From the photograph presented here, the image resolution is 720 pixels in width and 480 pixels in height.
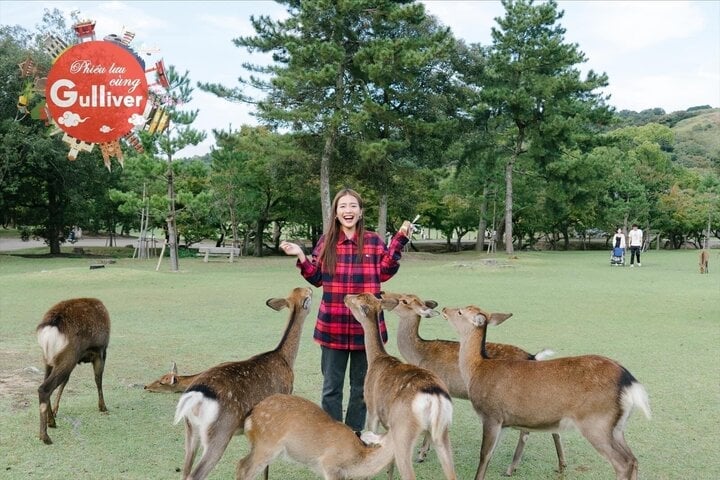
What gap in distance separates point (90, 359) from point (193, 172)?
15.9 meters

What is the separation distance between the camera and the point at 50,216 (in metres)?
30.8

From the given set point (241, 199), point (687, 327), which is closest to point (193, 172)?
point (241, 199)

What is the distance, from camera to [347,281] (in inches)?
193

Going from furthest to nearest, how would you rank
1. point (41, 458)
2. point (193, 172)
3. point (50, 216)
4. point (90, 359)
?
point (50, 216), point (193, 172), point (90, 359), point (41, 458)

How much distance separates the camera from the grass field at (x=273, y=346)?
4.74 metres

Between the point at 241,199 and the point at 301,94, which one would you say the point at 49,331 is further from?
the point at 241,199

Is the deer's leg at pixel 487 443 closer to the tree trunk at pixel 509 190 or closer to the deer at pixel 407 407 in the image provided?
the deer at pixel 407 407

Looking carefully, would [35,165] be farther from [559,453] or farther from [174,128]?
[559,453]

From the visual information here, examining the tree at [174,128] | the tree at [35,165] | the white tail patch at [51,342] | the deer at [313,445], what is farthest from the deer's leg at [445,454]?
the tree at [35,165]

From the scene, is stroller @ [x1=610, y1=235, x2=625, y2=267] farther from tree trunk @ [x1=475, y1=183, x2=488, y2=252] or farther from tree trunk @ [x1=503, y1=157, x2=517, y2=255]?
tree trunk @ [x1=475, y1=183, x2=488, y2=252]

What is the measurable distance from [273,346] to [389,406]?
4.87m

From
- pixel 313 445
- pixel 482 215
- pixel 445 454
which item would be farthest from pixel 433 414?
pixel 482 215

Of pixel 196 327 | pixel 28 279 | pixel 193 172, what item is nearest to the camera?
pixel 196 327

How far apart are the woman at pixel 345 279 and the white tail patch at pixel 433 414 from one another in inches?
43.1
